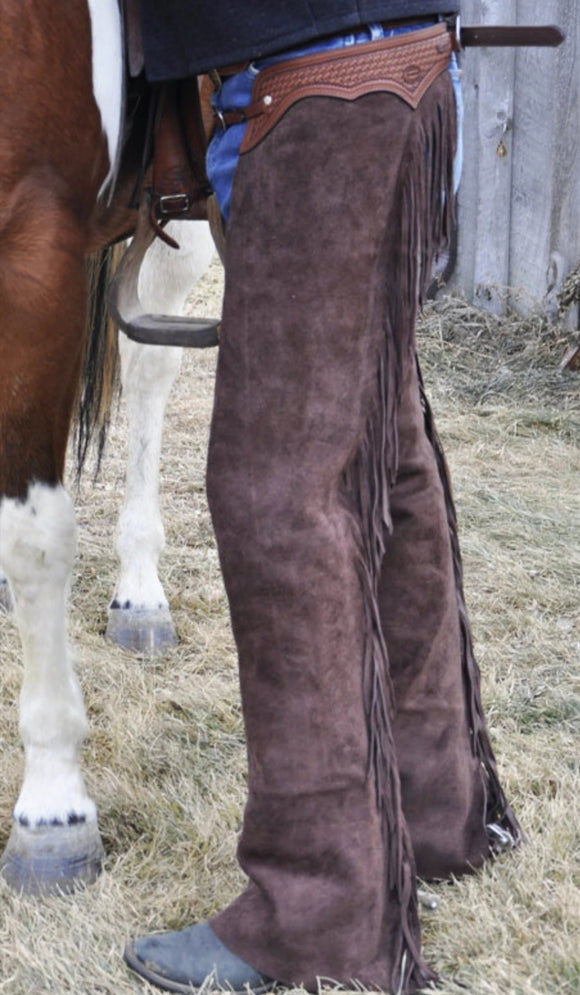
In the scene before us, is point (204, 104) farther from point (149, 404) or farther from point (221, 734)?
point (149, 404)

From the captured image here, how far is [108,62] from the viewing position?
67.7 inches

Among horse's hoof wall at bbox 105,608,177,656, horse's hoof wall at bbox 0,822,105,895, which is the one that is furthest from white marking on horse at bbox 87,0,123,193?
horse's hoof wall at bbox 105,608,177,656

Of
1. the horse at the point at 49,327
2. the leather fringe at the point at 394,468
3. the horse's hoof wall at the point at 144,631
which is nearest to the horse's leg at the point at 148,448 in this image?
the horse's hoof wall at the point at 144,631

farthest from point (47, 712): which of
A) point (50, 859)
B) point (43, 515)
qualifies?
point (43, 515)

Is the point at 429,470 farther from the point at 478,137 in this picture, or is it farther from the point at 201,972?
the point at 478,137

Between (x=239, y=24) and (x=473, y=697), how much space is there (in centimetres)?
100

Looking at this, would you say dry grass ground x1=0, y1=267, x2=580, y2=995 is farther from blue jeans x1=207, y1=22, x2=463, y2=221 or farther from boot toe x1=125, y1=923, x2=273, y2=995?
blue jeans x1=207, y1=22, x2=463, y2=221

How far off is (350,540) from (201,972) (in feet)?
1.85

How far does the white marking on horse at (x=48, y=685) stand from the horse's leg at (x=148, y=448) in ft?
2.96

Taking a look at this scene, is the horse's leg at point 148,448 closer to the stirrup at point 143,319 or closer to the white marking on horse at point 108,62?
the stirrup at point 143,319

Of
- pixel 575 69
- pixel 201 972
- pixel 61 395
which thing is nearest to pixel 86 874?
pixel 201 972

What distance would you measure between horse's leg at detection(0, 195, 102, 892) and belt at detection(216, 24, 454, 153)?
1.16 ft

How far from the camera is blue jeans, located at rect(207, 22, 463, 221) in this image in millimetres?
1453

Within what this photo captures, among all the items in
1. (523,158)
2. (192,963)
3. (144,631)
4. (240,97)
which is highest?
(523,158)
